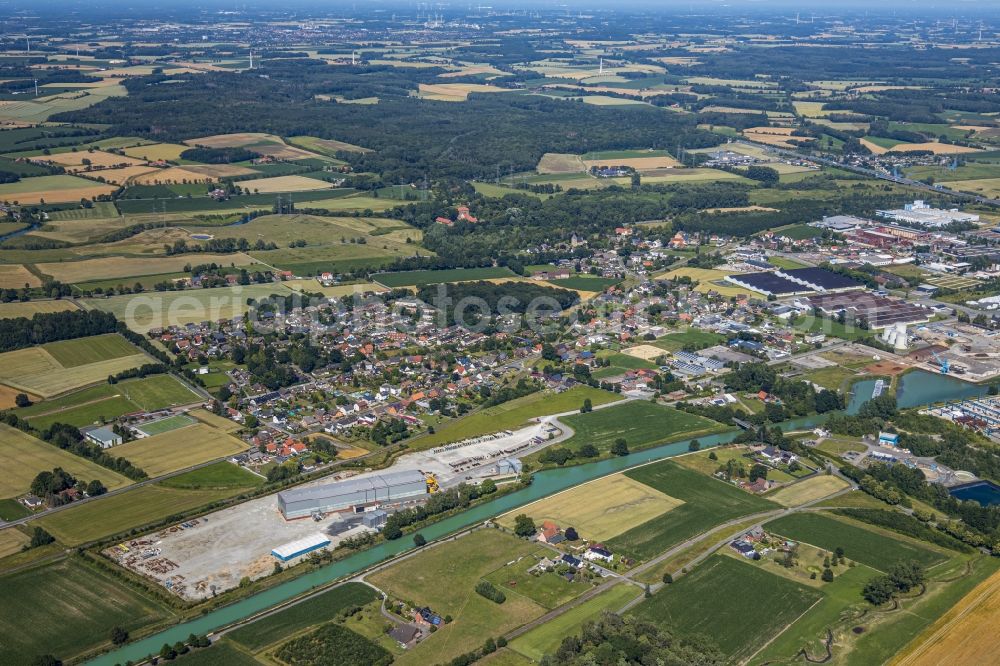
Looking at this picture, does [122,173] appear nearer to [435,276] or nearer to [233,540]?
[435,276]

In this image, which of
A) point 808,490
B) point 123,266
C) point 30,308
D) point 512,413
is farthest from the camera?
point 123,266

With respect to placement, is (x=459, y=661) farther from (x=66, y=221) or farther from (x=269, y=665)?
(x=66, y=221)

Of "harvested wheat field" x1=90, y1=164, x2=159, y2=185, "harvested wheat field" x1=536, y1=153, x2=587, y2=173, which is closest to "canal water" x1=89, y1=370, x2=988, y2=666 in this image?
"harvested wheat field" x1=536, y1=153, x2=587, y2=173

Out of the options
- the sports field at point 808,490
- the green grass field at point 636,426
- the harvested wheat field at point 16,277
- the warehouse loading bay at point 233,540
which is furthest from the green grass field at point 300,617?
the harvested wheat field at point 16,277

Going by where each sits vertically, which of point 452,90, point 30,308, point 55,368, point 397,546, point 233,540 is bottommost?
point 397,546

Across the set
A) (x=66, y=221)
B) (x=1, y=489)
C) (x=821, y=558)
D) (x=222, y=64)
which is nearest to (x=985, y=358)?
(x=821, y=558)

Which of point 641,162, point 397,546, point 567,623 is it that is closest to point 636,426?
point 397,546
